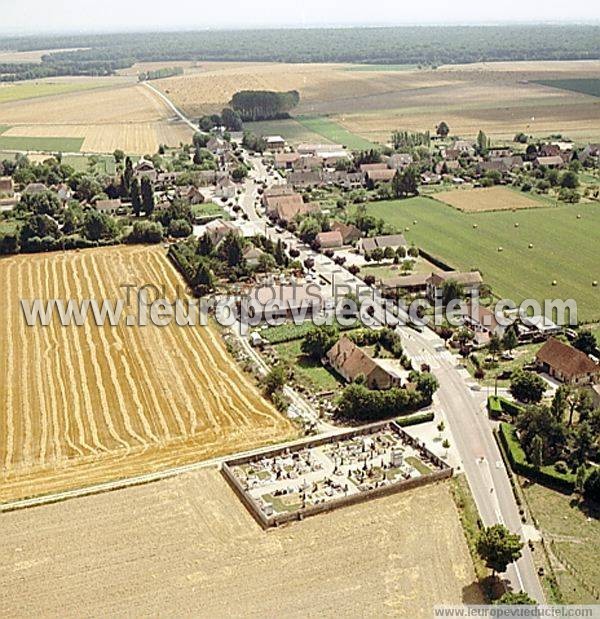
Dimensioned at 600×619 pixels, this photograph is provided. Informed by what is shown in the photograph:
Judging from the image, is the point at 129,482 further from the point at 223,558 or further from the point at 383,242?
the point at 383,242

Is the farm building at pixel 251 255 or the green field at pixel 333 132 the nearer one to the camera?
the farm building at pixel 251 255

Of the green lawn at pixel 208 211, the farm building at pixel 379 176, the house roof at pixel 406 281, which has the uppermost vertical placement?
the farm building at pixel 379 176

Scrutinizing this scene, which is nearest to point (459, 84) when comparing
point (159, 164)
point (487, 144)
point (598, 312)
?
point (487, 144)

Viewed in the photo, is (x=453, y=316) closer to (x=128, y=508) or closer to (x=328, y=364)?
(x=328, y=364)

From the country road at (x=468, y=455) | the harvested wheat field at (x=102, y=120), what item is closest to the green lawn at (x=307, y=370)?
the country road at (x=468, y=455)

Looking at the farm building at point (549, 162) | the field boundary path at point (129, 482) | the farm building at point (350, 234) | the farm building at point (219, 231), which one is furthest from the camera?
the farm building at point (549, 162)

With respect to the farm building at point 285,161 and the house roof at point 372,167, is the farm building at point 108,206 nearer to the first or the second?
the farm building at point 285,161
